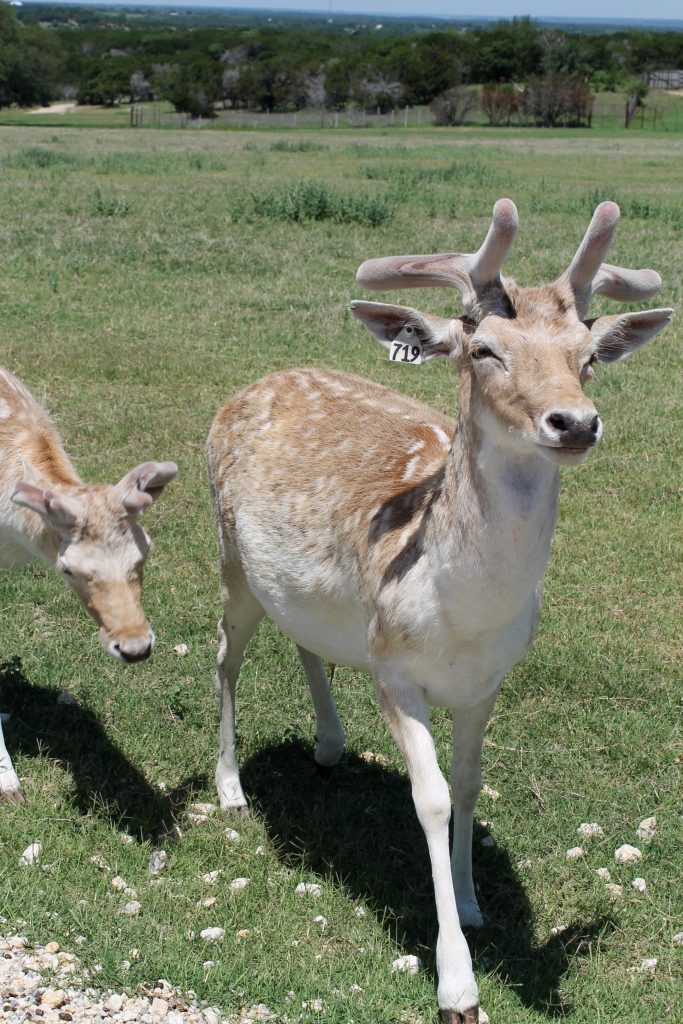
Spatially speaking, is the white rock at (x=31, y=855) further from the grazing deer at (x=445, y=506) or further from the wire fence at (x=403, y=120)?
the wire fence at (x=403, y=120)

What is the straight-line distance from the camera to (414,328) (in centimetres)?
436

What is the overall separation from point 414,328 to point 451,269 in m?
0.24

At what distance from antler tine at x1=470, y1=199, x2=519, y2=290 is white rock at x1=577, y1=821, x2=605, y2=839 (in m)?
2.57

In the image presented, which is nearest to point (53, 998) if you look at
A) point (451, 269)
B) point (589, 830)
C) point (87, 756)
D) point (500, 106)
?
point (87, 756)

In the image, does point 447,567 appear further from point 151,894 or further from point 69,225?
point 69,225

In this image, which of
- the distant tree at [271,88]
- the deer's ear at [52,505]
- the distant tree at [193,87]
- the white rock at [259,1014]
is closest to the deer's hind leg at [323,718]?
the deer's ear at [52,505]

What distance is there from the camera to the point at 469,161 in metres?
34.6

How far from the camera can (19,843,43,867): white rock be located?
4.97m

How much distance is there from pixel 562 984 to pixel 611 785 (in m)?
1.37

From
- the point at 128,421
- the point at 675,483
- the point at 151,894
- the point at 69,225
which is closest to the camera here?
the point at 151,894

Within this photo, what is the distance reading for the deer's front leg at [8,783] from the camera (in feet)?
18.1

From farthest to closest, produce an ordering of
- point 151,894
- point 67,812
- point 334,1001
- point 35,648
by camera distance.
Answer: point 35,648 < point 67,812 < point 151,894 < point 334,1001

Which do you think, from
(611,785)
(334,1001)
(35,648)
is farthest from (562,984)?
(35,648)

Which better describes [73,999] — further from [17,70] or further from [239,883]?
[17,70]
